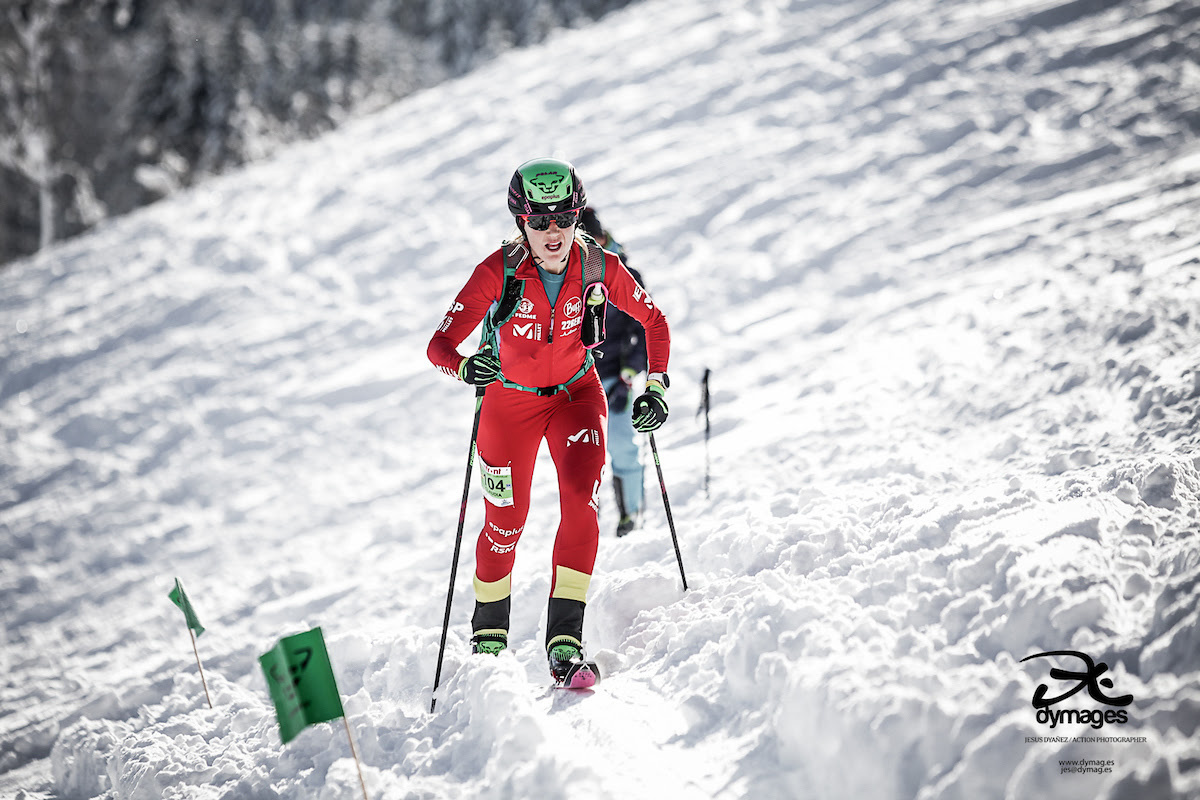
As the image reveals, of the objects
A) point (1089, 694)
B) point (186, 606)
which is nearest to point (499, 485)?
point (186, 606)

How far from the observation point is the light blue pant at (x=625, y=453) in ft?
18.8

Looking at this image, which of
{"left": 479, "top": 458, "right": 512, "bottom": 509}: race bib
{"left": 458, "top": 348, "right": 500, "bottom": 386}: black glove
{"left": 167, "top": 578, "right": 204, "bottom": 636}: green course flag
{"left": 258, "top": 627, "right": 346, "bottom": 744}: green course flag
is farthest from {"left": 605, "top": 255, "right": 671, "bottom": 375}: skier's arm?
{"left": 167, "top": 578, "right": 204, "bottom": 636}: green course flag

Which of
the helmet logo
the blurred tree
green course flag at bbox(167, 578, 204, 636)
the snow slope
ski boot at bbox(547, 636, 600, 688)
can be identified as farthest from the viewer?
the blurred tree

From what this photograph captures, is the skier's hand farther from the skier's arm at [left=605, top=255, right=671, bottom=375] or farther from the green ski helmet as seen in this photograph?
the green ski helmet

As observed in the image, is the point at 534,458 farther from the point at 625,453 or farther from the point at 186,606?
the point at 186,606

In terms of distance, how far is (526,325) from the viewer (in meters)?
3.93

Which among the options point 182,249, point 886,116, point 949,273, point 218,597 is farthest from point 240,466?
point 886,116

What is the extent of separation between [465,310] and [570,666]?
72.2 inches

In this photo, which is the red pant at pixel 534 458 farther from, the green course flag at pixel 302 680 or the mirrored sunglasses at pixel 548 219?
the green course flag at pixel 302 680

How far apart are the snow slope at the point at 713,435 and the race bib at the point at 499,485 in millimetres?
787

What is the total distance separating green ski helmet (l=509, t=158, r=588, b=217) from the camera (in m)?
3.79

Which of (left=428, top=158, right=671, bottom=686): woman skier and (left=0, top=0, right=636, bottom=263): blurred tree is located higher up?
(left=0, top=0, right=636, bottom=263): blurred tree

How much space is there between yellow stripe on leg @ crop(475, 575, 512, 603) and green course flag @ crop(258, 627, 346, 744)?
0.95 metres

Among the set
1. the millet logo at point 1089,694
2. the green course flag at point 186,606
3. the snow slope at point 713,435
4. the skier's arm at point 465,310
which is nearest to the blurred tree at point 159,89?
the snow slope at point 713,435
